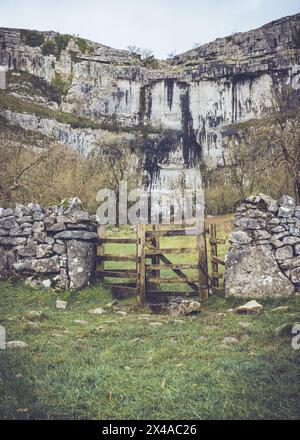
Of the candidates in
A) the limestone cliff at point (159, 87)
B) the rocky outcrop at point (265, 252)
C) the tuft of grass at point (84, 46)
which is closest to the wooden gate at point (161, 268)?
the rocky outcrop at point (265, 252)

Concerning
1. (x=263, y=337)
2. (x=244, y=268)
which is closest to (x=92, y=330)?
(x=263, y=337)

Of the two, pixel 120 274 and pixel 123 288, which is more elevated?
pixel 120 274

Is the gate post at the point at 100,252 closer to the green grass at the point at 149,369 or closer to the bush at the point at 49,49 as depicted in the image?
the green grass at the point at 149,369

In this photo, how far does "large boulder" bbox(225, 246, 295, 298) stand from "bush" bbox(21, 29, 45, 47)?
72.8m

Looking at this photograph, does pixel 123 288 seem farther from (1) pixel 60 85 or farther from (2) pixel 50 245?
(1) pixel 60 85

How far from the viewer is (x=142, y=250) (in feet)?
30.1

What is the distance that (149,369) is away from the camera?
4.73 m

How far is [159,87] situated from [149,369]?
7244 cm

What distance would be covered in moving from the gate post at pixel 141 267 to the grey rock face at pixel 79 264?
147cm

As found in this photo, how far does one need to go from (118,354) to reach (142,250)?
4.04 meters

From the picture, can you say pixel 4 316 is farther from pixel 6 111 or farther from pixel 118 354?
pixel 6 111

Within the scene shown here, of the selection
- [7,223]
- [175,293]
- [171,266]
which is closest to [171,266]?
[171,266]

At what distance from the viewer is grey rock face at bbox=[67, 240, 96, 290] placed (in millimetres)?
9562
